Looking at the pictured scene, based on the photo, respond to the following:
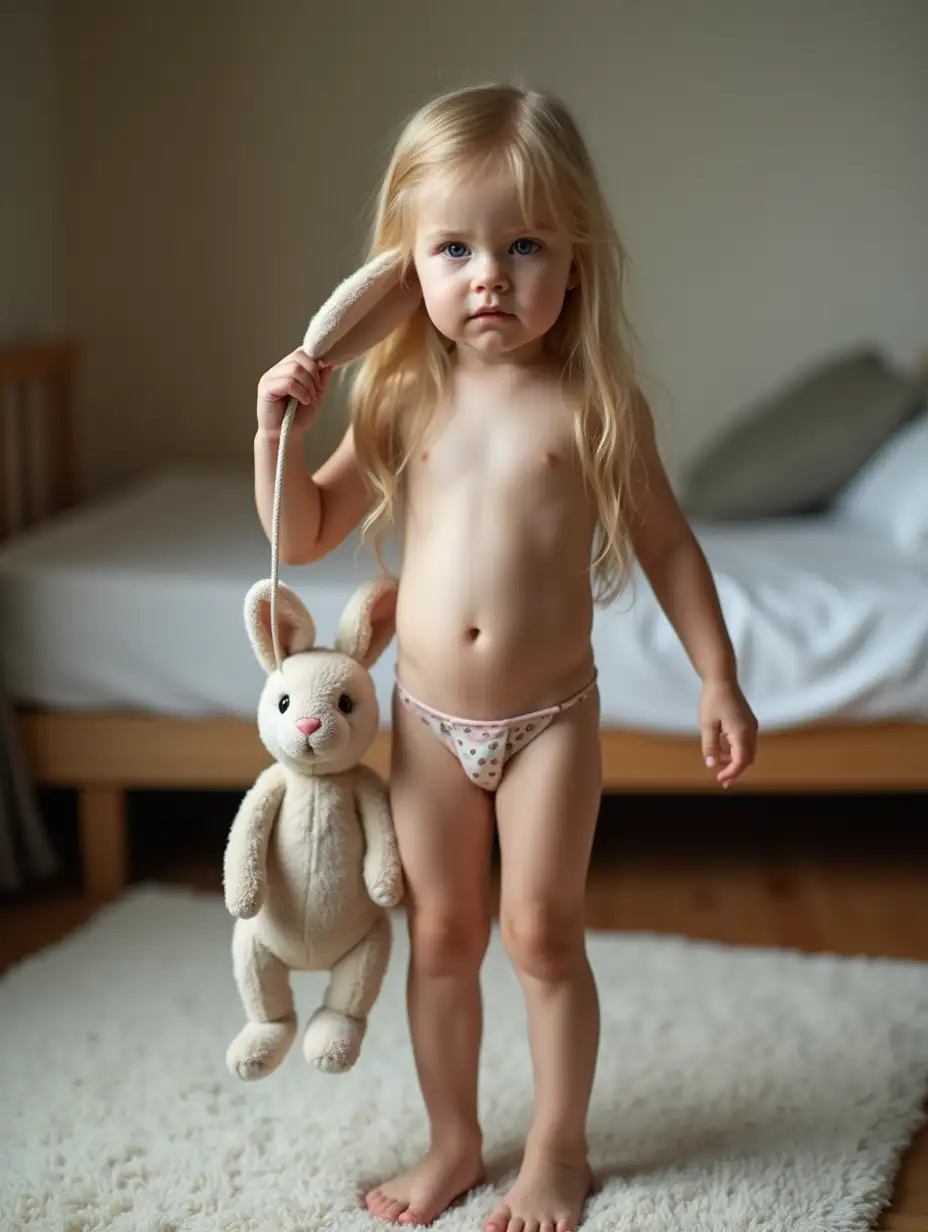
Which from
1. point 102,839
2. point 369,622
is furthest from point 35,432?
point 369,622

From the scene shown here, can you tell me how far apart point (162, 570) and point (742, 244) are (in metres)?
1.45

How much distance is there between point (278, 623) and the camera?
4.19 ft

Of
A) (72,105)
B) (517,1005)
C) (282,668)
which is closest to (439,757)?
(282,668)

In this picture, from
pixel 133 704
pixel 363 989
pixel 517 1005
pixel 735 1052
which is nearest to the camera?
pixel 363 989

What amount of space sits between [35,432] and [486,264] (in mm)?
1816

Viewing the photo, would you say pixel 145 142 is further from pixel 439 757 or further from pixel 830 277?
pixel 439 757

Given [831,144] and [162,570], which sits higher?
[831,144]

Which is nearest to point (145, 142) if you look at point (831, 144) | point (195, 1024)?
point (831, 144)

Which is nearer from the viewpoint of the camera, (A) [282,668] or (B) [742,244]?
(A) [282,668]

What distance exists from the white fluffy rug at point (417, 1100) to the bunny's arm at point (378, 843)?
0.92 ft

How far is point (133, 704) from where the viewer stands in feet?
6.58

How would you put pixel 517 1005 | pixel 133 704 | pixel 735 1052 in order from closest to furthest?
pixel 735 1052, pixel 517 1005, pixel 133 704

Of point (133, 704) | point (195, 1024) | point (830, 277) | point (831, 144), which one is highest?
point (831, 144)

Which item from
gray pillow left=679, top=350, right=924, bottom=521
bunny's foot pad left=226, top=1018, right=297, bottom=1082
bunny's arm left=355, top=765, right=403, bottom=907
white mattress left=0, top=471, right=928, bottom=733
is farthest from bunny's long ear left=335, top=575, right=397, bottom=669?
gray pillow left=679, top=350, right=924, bottom=521
